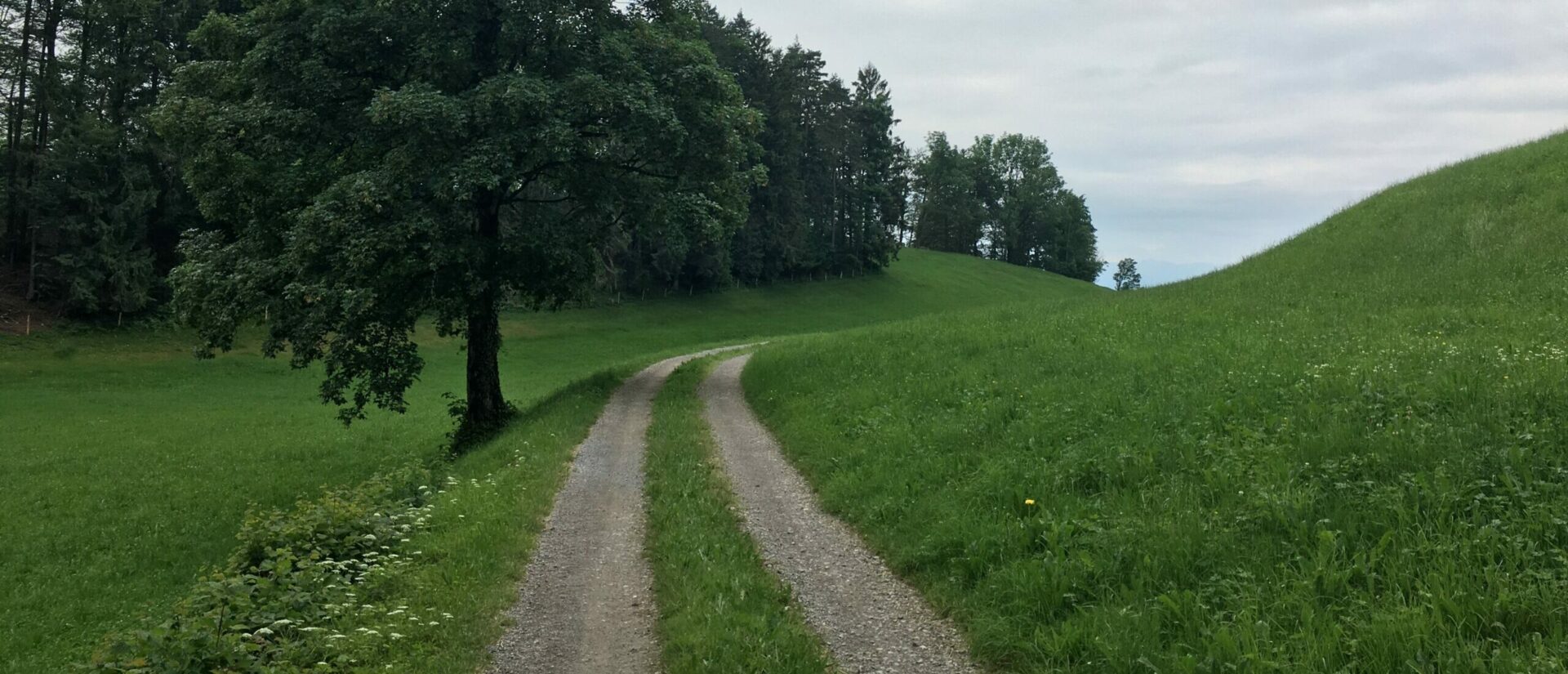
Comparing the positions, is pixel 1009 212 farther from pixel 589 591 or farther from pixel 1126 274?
pixel 589 591

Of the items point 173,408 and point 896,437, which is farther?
point 173,408

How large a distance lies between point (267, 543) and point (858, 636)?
7390 mm

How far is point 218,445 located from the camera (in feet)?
70.6

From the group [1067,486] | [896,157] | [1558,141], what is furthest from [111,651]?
[896,157]

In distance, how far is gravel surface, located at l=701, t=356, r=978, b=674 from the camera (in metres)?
6.00

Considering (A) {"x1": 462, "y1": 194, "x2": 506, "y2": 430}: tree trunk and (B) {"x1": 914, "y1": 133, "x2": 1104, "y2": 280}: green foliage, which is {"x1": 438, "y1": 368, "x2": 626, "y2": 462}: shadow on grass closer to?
(A) {"x1": 462, "y1": 194, "x2": 506, "y2": 430}: tree trunk

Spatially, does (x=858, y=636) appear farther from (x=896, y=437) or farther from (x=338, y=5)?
(x=338, y=5)

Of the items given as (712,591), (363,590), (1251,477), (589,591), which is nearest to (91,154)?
(363,590)

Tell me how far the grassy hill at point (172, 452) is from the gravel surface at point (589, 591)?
348 mm

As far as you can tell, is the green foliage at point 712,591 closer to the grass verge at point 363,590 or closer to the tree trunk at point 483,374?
the grass verge at point 363,590

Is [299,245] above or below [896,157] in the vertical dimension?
below

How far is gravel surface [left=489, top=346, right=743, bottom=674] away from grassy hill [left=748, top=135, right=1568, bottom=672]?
2.59 m

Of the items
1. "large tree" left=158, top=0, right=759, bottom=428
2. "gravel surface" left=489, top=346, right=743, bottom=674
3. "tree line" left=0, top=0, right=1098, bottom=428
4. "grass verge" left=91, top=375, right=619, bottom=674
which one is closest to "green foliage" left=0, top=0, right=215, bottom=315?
"tree line" left=0, top=0, right=1098, bottom=428

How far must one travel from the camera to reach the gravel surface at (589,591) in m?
6.10
